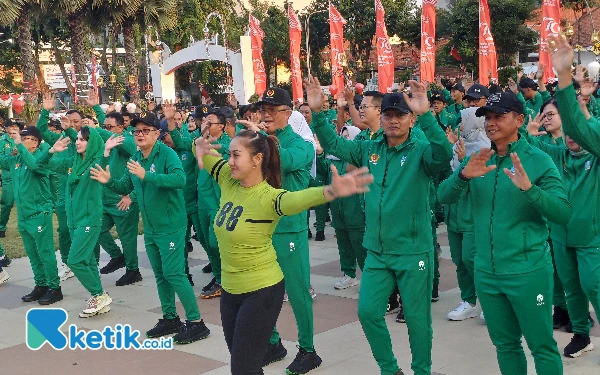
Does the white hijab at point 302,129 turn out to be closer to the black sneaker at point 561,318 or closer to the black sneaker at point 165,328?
the black sneaker at point 165,328

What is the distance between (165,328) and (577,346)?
A: 3.63 meters

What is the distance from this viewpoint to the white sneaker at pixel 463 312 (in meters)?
6.93

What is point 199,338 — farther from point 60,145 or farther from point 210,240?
point 60,145

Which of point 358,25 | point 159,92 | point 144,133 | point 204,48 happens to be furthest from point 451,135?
point 358,25

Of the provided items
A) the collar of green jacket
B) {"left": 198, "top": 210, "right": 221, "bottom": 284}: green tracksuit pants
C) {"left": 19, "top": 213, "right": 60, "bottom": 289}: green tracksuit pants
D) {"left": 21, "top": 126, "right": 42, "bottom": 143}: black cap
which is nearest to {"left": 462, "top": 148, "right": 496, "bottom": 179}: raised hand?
{"left": 198, "top": 210, "right": 221, "bottom": 284}: green tracksuit pants

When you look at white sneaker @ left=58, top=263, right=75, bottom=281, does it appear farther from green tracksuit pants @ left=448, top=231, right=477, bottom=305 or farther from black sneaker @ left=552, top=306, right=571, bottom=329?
black sneaker @ left=552, top=306, right=571, bottom=329

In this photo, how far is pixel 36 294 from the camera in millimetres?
8758

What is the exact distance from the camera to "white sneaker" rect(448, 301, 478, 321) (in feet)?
22.7

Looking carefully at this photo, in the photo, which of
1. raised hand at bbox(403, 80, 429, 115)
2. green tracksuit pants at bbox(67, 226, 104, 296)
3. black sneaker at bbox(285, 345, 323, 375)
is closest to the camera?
raised hand at bbox(403, 80, 429, 115)

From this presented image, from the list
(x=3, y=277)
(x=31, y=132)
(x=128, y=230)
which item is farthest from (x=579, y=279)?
(x=3, y=277)

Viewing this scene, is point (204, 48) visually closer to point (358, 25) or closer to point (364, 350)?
point (364, 350)

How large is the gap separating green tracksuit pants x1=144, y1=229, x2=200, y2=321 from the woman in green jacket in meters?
1.24

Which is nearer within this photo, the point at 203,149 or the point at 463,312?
the point at 203,149

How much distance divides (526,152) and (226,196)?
186 centimetres
